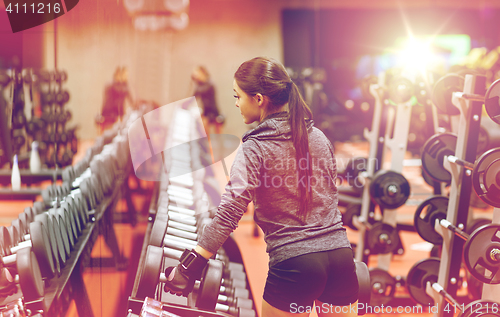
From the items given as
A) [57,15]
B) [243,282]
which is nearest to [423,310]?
[243,282]

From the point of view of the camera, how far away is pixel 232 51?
401 inches

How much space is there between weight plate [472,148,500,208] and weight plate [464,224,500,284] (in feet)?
0.45

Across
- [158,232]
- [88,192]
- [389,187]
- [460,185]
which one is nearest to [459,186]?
[460,185]

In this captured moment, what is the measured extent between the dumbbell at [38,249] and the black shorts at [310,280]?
88 cm

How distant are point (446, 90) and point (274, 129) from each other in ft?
5.31

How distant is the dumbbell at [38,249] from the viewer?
1.60m

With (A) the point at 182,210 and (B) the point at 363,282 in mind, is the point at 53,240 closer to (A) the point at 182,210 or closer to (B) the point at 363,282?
(A) the point at 182,210

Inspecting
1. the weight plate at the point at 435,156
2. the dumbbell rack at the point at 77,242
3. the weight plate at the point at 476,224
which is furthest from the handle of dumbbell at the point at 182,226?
the weight plate at the point at 476,224

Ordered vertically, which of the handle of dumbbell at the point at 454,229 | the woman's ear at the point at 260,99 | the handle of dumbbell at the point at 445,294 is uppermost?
the woman's ear at the point at 260,99

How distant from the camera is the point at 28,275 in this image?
147 centimetres

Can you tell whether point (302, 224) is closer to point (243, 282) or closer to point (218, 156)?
point (243, 282)

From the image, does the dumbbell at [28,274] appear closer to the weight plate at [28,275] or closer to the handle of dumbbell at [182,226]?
the weight plate at [28,275]

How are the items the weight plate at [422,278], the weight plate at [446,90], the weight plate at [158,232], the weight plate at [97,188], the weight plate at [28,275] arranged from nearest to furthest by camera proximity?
the weight plate at [28,275]
the weight plate at [158,232]
the weight plate at [446,90]
the weight plate at [422,278]
the weight plate at [97,188]

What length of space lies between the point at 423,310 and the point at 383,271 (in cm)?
35
